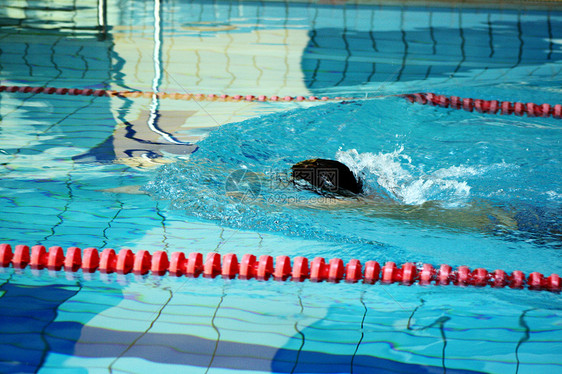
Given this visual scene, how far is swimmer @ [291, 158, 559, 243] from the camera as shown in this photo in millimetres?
2805

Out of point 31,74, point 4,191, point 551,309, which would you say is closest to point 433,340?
point 551,309

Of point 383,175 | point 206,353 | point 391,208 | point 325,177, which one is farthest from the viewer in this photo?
point 383,175

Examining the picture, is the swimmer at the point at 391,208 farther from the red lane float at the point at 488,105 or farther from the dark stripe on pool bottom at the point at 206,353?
the red lane float at the point at 488,105

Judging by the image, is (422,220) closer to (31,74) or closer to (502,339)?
(502,339)

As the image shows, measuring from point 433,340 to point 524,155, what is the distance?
2501 mm

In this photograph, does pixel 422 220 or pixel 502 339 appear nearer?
pixel 502 339

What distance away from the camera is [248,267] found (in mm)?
2312

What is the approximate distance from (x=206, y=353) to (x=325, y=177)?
4.16ft

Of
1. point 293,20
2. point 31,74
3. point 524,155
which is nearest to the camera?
point 524,155

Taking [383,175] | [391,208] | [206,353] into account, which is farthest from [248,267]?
[383,175]

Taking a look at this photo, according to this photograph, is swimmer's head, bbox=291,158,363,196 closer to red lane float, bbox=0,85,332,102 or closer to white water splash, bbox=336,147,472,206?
white water splash, bbox=336,147,472,206

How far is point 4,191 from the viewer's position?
3.02m

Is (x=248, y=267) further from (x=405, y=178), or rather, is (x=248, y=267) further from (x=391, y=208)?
(x=405, y=178)

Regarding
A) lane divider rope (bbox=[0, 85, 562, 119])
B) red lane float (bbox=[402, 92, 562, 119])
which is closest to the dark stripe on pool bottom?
lane divider rope (bbox=[0, 85, 562, 119])
